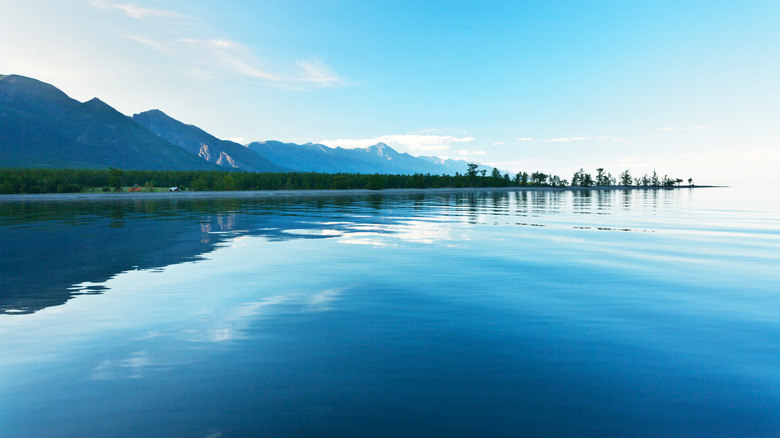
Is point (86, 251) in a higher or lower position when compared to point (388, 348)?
higher

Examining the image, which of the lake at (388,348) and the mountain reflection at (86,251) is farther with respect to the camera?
the mountain reflection at (86,251)

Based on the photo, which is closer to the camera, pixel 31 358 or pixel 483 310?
pixel 31 358

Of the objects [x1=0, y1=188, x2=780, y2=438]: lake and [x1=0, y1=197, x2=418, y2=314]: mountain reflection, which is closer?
[x1=0, y1=188, x2=780, y2=438]: lake

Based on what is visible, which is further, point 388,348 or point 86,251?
point 86,251

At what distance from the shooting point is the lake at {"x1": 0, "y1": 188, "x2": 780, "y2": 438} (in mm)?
7258

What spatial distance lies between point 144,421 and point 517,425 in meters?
6.62

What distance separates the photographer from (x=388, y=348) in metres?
10.2

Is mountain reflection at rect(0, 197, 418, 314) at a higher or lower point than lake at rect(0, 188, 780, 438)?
higher

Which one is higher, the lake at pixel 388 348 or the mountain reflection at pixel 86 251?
the mountain reflection at pixel 86 251

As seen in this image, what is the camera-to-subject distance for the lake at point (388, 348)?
23.8ft

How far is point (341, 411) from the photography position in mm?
7379

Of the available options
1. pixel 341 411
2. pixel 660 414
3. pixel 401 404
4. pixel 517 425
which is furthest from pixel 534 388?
pixel 341 411

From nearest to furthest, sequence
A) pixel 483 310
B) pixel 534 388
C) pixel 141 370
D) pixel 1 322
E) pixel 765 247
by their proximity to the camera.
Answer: pixel 534 388 < pixel 141 370 < pixel 1 322 < pixel 483 310 < pixel 765 247

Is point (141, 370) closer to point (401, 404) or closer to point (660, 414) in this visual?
point (401, 404)
